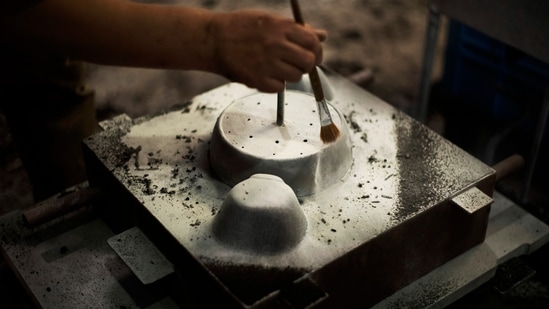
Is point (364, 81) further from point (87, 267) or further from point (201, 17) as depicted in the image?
point (87, 267)

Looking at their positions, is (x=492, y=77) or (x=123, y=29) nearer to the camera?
(x=123, y=29)

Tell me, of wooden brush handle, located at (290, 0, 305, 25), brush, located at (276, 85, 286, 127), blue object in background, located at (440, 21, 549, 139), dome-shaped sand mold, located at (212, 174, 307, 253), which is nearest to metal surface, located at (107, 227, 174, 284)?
dome-shaped sand mold, located at (212, 174, 307, 253)

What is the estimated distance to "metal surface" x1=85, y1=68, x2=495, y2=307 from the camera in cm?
117

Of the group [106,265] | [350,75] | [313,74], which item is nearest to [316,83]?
[313,74]

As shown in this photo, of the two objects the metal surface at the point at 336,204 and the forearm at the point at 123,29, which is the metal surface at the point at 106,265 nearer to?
the metal surface at the point at 336,204

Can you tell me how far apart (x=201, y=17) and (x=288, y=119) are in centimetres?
30

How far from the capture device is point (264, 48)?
44.3 inches

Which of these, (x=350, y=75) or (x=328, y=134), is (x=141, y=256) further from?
(x=350, y=75)

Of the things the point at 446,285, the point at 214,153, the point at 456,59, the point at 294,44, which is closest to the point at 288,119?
the point at 214,153

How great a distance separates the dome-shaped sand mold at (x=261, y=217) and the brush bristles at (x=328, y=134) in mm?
152

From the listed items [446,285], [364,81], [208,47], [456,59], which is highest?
[208,47]

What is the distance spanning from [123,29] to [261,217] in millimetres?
401

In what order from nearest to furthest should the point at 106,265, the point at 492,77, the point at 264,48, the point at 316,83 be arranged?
1. the point at 264,48
2. the point at 316,83
3. the point at 106,265
4. the point at 492,77

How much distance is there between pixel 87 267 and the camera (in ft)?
4.58
